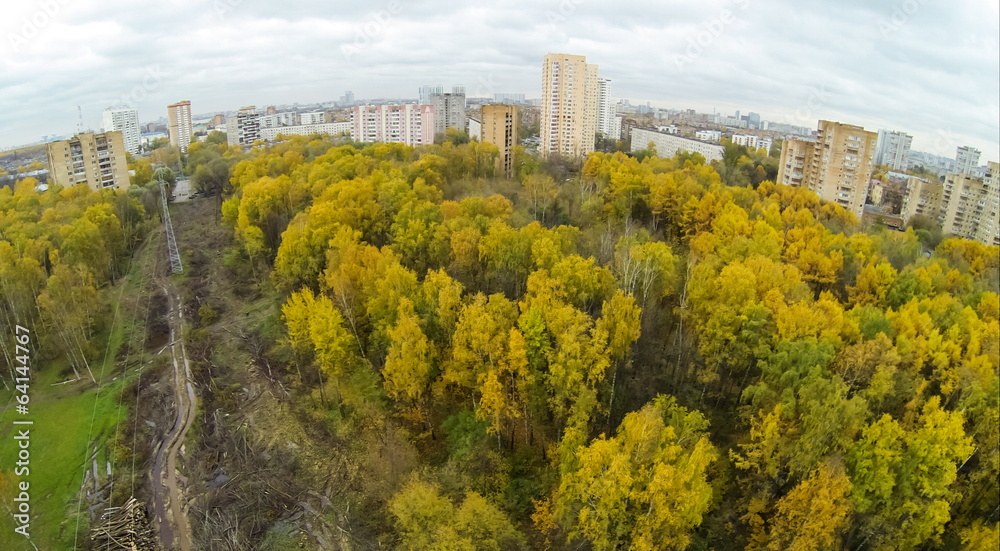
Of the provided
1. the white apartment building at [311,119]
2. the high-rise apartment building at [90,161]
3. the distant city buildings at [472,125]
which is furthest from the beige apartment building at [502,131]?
the white apartment building at [311,119]

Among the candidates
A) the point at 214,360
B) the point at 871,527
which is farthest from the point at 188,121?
the point at 871,527

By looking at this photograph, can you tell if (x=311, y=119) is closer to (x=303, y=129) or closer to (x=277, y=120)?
(x=303, y=129)

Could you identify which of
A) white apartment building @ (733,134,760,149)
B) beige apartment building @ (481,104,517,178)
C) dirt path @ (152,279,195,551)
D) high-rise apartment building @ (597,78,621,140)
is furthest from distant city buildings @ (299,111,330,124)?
dirt path @ (152,279,195,551)

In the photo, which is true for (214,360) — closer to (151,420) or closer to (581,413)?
(151,420)

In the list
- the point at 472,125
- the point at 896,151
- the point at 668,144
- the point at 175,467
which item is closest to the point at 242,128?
the point at 472,125

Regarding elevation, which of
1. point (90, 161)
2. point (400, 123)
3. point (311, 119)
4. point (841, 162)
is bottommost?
point (90, 161)
